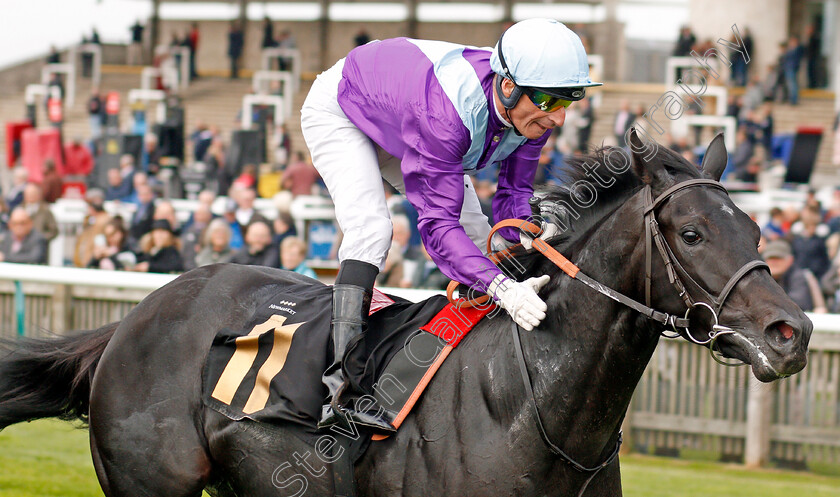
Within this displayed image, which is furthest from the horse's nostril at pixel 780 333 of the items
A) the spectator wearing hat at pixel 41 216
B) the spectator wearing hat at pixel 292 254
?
the spectator wearing hat at pixel 41 216

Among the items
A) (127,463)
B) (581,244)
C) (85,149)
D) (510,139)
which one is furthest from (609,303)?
(85,149)

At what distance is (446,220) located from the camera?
2854mm

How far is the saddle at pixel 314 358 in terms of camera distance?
292cm

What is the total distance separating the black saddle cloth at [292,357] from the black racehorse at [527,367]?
0.08 m

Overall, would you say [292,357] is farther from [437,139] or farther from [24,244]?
[24,244]

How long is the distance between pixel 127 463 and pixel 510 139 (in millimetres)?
1714

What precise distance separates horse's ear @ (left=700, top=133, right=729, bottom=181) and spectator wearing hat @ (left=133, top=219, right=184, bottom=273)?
5.26 meters

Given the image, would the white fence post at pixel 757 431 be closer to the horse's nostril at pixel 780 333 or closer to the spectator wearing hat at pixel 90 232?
the horse's nostril at pixel 780 333

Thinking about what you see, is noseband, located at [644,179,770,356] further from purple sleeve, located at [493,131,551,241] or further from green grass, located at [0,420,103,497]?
green grass, located at [0,420,103,497]

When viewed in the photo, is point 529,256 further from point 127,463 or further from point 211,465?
point 127,463

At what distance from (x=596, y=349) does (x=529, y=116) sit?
2.41ft

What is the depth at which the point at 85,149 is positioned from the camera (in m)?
14.9

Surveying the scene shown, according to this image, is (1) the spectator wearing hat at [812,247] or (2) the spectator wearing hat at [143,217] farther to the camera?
(2) the spectator wearing hat at [143,217]

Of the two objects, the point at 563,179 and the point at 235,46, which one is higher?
the point at 235,46
